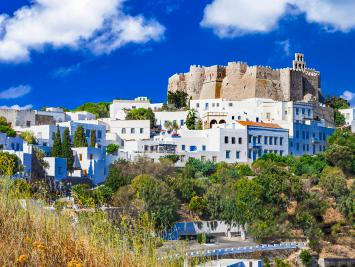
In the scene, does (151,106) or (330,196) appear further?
(151,106)

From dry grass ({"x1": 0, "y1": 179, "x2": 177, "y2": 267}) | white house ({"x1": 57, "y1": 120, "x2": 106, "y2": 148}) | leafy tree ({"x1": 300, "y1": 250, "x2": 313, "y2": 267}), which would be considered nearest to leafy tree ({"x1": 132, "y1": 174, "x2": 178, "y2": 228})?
leafy tree ({"x1": 300, "y1": 250, "x2": 313, "y2": 267})

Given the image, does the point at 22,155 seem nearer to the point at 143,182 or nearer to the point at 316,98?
the point at 143,182

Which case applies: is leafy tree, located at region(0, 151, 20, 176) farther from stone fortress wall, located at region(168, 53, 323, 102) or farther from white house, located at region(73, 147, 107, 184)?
stone fortress wall, located at region(168, 53, 323, 102)

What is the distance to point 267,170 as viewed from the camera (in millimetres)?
A: 38812

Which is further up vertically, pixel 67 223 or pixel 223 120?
pixel 223 120

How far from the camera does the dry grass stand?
754cm

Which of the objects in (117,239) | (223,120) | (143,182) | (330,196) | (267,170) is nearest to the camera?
(117,239)

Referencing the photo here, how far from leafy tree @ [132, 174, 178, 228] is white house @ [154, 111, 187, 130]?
27.1m

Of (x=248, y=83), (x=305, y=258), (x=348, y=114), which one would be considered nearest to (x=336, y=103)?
(x=348, y=114)

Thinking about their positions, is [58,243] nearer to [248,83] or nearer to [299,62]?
[248,83]

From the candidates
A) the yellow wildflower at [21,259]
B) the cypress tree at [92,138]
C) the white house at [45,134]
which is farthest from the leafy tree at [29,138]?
the yellow wildflower at [21,259]

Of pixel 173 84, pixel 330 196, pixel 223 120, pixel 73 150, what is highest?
pixel 173 84

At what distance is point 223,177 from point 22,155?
13604 millimetres

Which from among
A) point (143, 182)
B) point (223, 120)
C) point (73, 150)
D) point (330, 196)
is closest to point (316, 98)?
point (223, 120)
